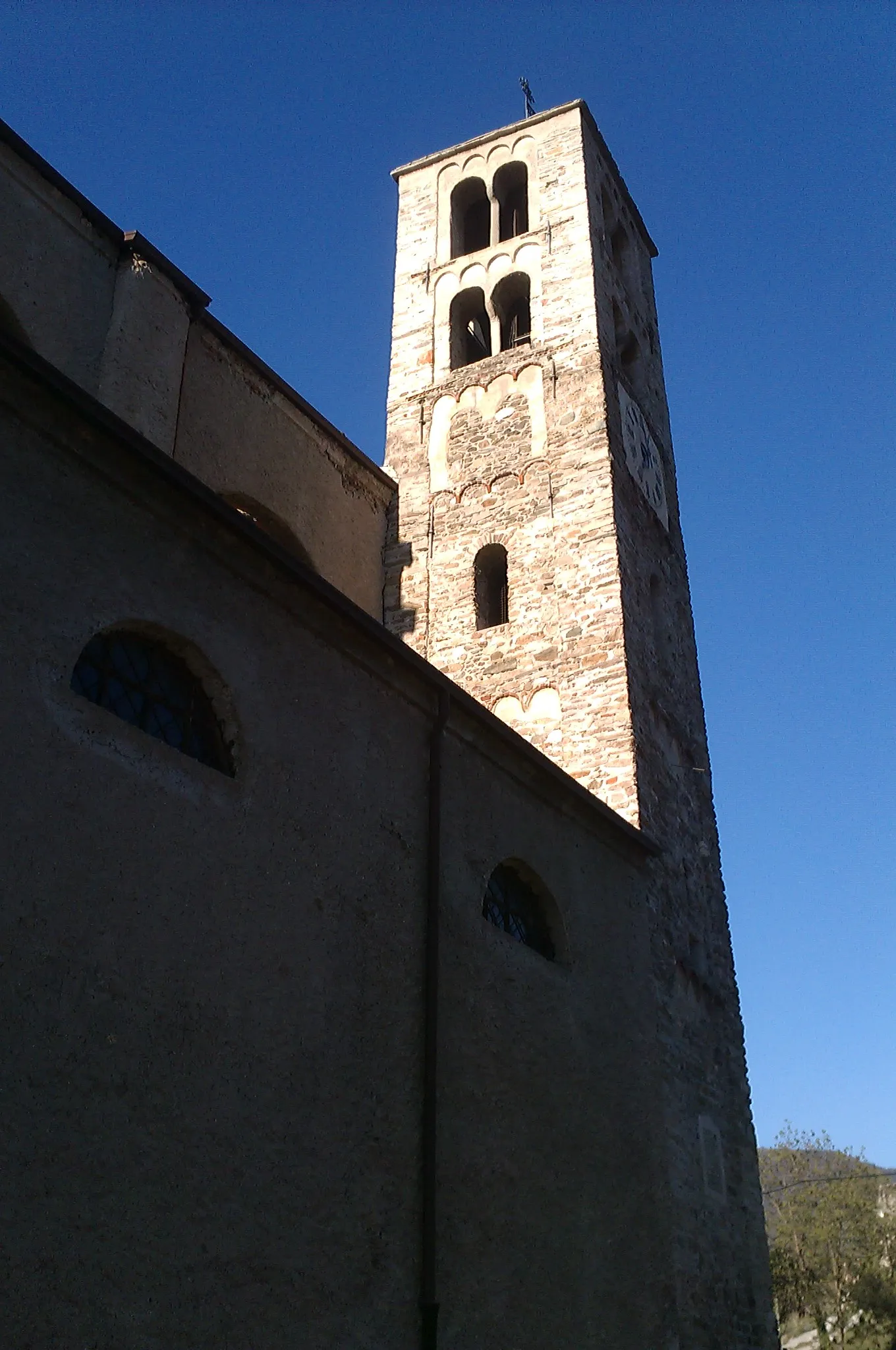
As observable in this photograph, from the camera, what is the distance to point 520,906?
8984mm

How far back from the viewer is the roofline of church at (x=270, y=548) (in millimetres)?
5785

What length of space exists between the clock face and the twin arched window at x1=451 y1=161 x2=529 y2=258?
11.9 ft

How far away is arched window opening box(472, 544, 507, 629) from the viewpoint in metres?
13.1

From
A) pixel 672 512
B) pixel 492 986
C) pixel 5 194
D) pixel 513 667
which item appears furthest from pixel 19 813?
pixel 672 512

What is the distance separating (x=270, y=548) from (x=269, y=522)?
5.13 meters

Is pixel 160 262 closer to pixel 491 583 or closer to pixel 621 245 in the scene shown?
pixel 491 583

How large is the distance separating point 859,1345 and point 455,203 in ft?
81.0

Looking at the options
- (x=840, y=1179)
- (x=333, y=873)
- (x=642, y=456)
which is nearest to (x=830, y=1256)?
(x=840, y=1179)

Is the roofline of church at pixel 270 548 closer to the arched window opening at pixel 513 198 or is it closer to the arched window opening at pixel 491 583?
the arched window opening at pixel 491 583

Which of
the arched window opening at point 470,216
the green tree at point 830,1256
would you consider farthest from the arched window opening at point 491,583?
the green tree at point 830,1256

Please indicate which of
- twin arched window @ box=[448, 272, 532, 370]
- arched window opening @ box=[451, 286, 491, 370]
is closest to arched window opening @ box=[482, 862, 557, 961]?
twin arched window @ box=[448, 272, 532, 370]

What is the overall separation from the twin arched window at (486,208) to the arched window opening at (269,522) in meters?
6.57

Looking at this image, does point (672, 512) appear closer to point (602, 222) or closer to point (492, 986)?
point (602, 222)

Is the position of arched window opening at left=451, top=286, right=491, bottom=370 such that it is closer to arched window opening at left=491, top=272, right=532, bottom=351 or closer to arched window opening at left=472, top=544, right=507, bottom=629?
arched window opening at left=491, top=272, right=532, bottom=351
